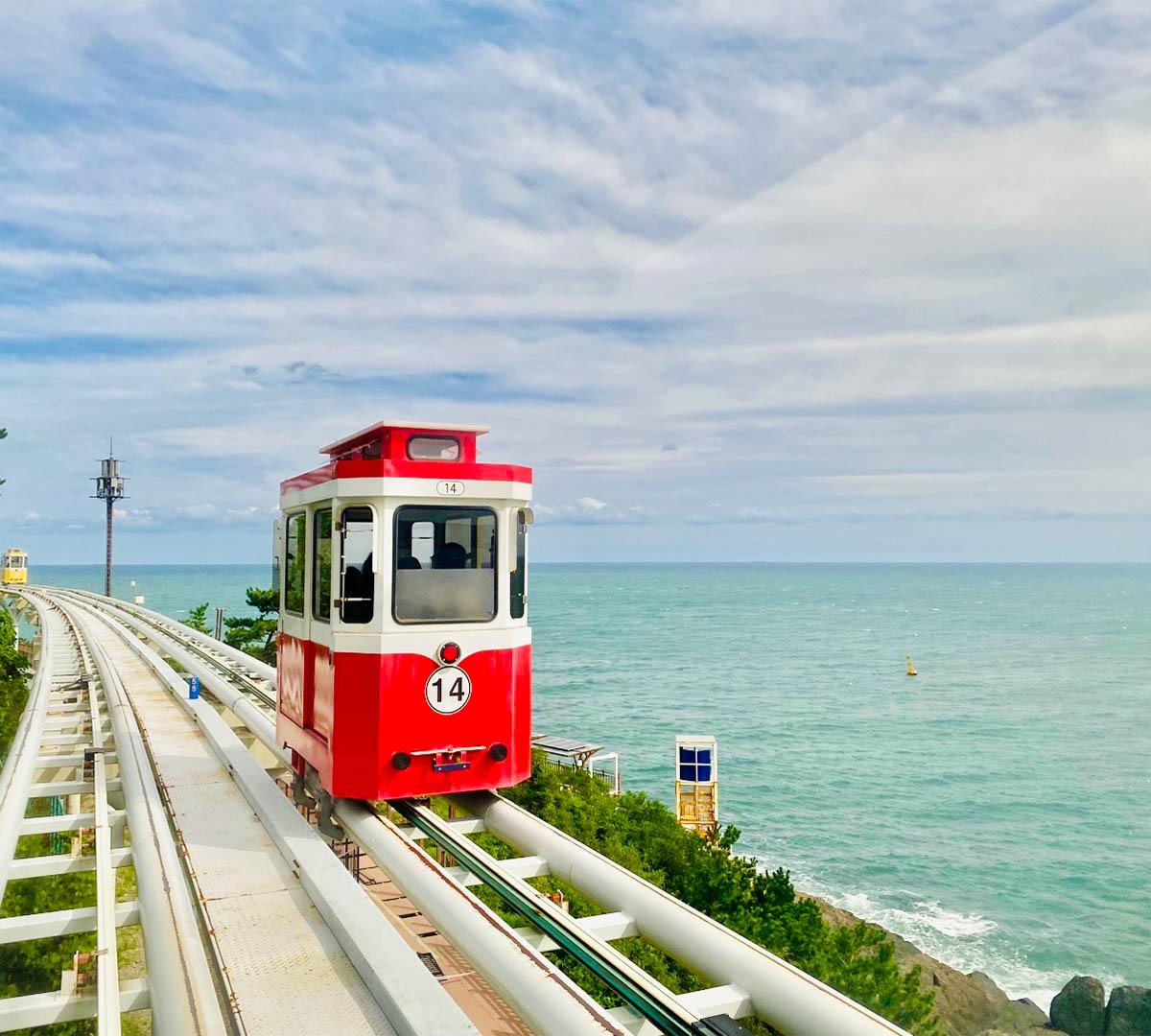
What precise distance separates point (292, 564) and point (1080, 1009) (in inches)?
1033

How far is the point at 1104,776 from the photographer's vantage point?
163 feet

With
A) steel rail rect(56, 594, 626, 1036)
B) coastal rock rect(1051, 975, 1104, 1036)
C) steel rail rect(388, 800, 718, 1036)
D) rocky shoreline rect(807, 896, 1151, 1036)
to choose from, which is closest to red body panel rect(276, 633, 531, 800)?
steel rail rect(56, 594, 626, 1036)

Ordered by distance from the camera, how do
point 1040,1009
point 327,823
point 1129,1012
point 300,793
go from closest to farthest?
point 327,823, point 300,793, point 1129,1012, point 1040,1009

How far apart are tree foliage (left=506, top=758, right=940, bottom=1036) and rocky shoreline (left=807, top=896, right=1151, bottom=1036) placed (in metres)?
2.77

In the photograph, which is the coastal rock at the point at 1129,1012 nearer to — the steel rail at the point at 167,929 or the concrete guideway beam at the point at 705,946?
the concrete guideway beam at the point at 705,946

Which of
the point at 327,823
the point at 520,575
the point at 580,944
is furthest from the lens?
the point at 327,823

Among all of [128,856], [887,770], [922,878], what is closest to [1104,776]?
[887,770]

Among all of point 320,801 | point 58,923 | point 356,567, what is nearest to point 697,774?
point 320,801

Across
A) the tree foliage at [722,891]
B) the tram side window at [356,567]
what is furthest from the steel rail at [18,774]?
the tree foliage at [722,891]

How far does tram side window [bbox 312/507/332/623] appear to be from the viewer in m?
7.95

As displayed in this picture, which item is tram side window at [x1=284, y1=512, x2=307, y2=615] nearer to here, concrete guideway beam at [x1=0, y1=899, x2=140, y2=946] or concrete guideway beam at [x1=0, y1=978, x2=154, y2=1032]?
concrete guideway beam at [x1=0, y1=899, x2=140, y2=946]

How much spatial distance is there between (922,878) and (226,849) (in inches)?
1303

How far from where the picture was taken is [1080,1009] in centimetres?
2491

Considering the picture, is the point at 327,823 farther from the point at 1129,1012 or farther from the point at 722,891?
the point at 1129,1012
